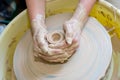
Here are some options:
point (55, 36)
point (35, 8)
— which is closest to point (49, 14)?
point (35, 8)

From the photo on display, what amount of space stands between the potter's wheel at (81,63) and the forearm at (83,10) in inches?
2.9

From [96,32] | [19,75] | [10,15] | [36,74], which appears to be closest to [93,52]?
[96,32]

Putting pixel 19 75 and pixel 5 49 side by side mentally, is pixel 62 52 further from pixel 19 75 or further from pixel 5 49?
pixel 5 49

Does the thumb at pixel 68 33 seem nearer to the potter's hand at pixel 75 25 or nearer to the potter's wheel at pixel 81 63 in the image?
the potter's hand at pixel 75 25

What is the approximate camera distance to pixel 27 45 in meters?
1.48

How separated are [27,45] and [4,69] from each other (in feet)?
0.85

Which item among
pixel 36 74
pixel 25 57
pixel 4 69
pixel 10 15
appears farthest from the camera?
pixel 10 15

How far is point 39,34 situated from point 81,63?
27 centimetres

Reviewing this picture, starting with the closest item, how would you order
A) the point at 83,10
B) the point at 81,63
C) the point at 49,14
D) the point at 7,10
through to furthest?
the point at 81,63
the point at 83,10
the point at 49,14
the point at 7,10

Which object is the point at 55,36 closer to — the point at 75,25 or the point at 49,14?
the point at 75,25

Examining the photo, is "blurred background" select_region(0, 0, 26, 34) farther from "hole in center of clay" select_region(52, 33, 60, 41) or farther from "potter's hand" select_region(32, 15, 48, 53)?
"hole in center of clay" select_region(52, 33, 60, 41)

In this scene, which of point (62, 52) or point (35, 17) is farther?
point (35, 17)

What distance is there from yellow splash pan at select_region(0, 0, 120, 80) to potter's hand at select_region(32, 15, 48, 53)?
25cm

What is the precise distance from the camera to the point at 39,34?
4.22ft
